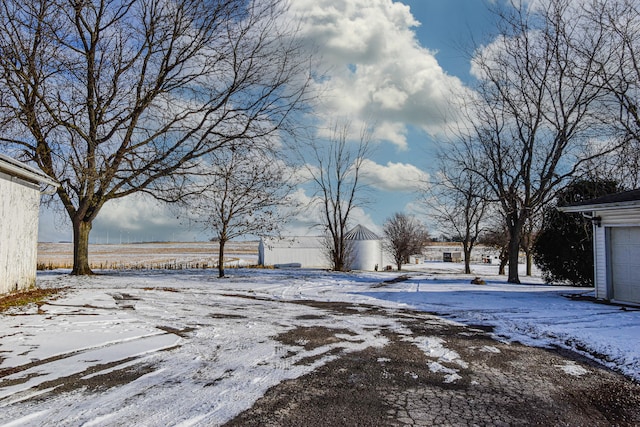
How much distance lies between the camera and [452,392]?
4.23m

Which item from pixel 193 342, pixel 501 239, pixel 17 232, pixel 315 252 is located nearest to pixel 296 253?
pixel 315 252

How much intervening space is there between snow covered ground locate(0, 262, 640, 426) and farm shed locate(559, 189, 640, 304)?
792 millimetres

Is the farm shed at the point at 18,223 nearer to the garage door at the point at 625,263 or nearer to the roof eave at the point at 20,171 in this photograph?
the roof eave at the point at 20,171

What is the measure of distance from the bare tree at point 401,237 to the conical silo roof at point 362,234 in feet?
17.3

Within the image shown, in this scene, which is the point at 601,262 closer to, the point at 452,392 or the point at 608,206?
the point at 608,206

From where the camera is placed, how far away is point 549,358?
19.0 feet

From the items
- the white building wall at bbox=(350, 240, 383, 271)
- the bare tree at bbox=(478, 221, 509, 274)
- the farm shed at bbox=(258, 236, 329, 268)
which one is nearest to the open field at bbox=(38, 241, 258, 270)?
the farm shed at bbox=(258, 236, 329, 268)

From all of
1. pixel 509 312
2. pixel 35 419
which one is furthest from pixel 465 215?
pixel 35 419

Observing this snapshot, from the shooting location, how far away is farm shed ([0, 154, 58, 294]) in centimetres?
998

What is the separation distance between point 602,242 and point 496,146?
797cm

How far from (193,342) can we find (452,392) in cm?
Result: 365

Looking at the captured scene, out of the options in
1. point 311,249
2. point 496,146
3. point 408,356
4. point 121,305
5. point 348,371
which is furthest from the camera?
point 311,249

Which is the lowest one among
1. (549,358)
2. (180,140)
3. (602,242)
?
(549,358)

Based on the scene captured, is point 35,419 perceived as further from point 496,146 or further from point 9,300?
point 496,146
